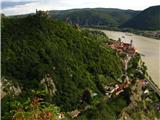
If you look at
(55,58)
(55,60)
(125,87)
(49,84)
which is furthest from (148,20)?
(125,87)

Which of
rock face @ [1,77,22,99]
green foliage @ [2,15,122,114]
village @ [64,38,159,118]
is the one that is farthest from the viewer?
green foliage @ [2,15,122,114]

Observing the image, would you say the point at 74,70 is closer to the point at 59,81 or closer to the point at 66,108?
the point at 59,81

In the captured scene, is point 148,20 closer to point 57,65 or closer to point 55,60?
point 55,60

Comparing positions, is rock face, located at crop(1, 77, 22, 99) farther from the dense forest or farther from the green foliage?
the green foliage

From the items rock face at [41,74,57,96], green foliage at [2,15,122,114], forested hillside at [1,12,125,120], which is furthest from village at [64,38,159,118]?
rock face at [41,74,57,96]

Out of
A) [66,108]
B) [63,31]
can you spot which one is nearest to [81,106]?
[66,108]

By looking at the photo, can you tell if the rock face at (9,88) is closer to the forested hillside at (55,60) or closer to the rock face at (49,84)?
the forested hillside at (55,60)

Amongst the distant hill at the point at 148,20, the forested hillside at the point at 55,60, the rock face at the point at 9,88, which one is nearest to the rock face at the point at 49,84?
the forested hillside at the point at 55,60
